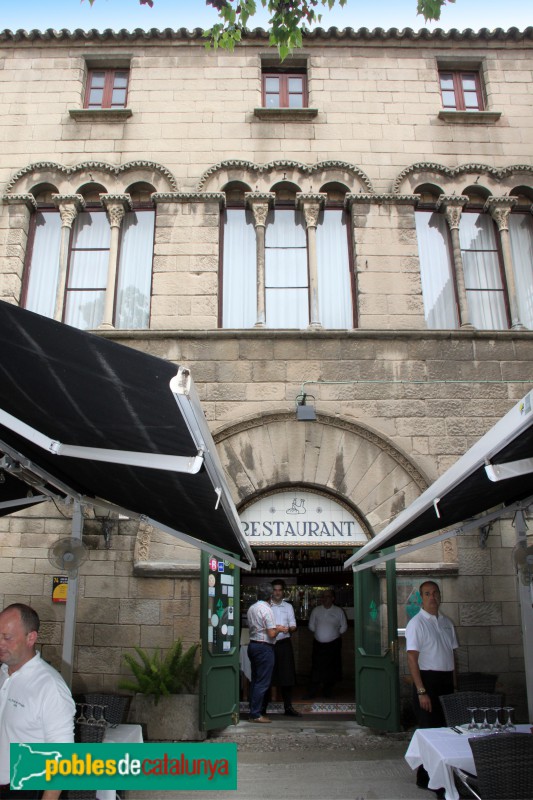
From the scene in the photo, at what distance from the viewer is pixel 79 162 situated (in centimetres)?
1025

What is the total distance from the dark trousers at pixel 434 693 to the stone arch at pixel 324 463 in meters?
2.60

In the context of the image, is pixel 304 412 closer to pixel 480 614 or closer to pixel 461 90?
pixel 480 614

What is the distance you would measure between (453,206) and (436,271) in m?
0.99

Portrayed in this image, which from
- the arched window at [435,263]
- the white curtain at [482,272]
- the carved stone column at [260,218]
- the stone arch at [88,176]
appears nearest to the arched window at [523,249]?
the white curtain at [482,272]

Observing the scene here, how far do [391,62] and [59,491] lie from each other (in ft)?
29.0

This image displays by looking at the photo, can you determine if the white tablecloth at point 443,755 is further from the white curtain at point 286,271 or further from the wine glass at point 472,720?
the white curtain at point 286,271

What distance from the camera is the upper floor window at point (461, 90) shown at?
10.9m

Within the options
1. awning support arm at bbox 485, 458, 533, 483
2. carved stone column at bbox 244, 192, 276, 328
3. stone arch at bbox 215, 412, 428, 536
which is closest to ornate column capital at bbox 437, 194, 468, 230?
carved stone column at bbox 244, 192, 276, 328

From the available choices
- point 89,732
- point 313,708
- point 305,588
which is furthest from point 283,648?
point 89,732

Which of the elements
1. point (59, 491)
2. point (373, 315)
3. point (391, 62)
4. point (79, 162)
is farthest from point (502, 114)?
point (59, 491)

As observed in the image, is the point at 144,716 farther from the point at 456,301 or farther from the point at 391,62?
the point at 391,62

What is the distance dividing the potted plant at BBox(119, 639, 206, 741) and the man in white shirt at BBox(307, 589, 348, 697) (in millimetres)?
3619

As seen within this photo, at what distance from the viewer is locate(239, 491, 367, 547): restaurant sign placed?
8711mm

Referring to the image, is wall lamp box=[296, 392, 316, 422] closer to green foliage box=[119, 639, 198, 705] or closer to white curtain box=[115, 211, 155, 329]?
white curtain box=[115, 211, 155, 329]
